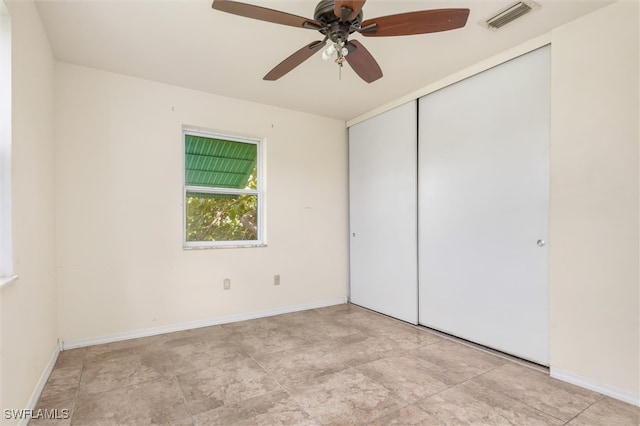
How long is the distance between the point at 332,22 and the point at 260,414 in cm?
223

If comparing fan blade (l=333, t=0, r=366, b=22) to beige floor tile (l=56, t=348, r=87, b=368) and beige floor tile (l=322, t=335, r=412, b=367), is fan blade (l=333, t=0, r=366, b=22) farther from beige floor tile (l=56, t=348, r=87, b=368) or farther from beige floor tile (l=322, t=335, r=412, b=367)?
beige floor tile (l=56, t=348, r=87, b=368)

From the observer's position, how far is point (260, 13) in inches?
63.2

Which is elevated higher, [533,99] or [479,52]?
[479,52]

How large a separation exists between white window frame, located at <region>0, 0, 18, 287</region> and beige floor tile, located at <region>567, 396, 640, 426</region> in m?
3.12

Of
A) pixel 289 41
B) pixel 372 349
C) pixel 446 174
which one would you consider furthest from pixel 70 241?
pixel 446 174

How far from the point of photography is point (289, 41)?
2439 millimetres

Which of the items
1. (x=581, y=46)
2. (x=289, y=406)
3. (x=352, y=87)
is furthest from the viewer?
(x=352, y=87)

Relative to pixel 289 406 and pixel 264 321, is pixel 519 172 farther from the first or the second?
pixel 264 321

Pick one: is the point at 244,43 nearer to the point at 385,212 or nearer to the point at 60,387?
the point at 385,212

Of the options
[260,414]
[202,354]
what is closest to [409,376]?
[260,414]

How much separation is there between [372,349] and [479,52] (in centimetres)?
266

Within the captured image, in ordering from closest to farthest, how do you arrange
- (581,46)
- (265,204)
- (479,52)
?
(581,46) < (479,52) < (265,204)

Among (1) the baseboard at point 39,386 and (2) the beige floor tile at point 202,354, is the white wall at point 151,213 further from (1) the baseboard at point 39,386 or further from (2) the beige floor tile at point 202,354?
(2) the beige floor tile at point 202,354

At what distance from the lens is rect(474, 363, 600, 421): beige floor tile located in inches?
75.2
